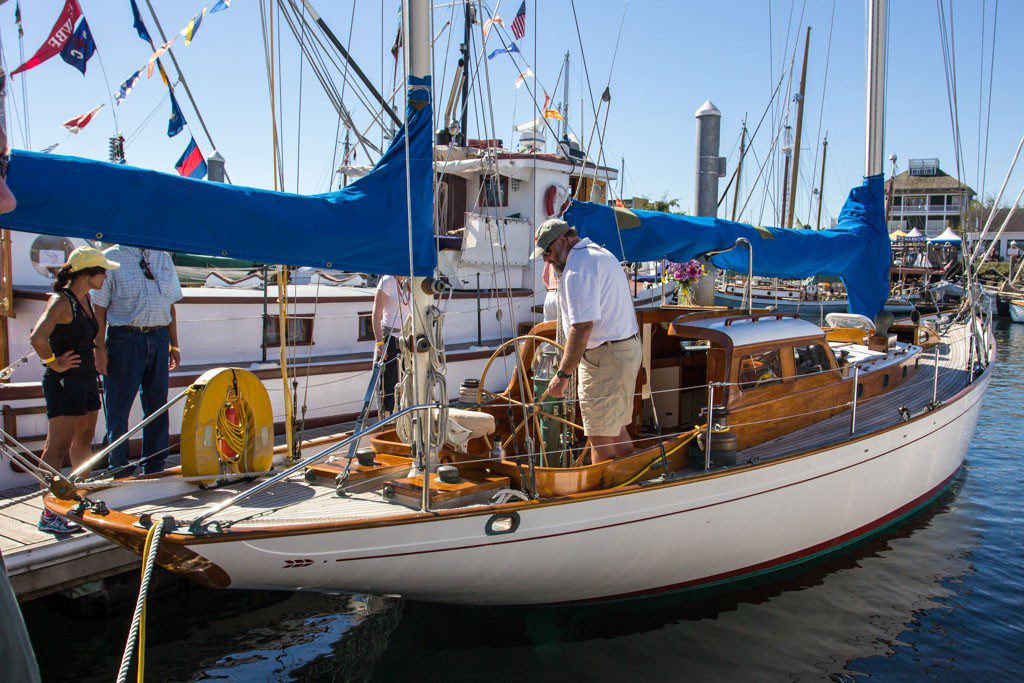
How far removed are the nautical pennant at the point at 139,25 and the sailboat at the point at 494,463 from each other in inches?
171

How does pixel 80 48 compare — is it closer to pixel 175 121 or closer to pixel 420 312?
pixel 175 121

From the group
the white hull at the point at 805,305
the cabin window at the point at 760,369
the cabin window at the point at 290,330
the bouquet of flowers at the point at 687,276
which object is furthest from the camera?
the white hull at the point at 805,305

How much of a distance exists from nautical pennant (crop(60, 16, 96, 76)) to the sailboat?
4.87m

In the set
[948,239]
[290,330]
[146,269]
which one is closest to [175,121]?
[290,330]

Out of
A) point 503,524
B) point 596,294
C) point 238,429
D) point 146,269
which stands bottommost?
point 503,524

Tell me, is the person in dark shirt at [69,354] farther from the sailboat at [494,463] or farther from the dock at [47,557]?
the sailboat at [494,463]

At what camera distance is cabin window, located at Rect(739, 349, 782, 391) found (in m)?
5.65

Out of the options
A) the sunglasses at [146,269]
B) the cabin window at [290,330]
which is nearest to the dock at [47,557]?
the sunglasses at [146,269]

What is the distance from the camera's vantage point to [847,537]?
6.28 meters

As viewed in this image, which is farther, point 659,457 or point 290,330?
point 290,330

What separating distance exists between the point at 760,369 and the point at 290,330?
517 cm

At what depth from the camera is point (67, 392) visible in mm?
4922

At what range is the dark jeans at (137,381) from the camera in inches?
213

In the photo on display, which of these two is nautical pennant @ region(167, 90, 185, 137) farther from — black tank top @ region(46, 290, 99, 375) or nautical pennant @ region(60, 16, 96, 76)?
black tank top @ region(46, 290, 99, 375)
